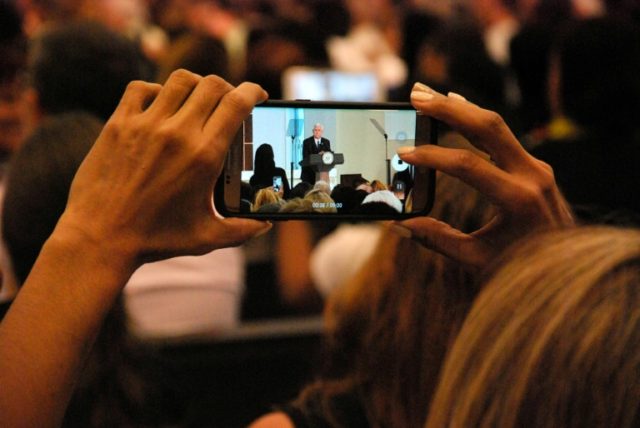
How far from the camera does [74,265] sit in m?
0.82

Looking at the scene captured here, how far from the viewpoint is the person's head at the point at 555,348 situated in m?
0.64

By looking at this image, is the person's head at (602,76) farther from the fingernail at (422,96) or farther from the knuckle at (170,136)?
the knuckle at (170,136)

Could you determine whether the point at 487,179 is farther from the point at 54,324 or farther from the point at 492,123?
the point at 54,324

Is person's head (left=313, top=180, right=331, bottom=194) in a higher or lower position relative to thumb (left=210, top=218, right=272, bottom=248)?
higher

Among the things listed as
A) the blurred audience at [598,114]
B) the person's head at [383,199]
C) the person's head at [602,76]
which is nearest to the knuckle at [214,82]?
the person's head at [383,199]

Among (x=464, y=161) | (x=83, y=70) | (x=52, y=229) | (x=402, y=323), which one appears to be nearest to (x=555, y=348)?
(x=464, y=161)

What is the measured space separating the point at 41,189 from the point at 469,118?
0.81 m

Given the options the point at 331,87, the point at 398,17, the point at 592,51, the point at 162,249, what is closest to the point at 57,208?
the point at 162,249

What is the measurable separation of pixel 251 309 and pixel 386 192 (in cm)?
203

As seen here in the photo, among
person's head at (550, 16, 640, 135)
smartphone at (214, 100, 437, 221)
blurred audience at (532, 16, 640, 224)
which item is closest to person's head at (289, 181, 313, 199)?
smartphone at (214, 100, 437, 221)

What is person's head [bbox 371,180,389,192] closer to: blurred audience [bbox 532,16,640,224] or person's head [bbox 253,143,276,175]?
person's head [bbox 253,143,276,175]

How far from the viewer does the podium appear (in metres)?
0.94

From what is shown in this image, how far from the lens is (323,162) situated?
94 centimetres

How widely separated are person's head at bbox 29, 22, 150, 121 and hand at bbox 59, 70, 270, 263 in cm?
99
